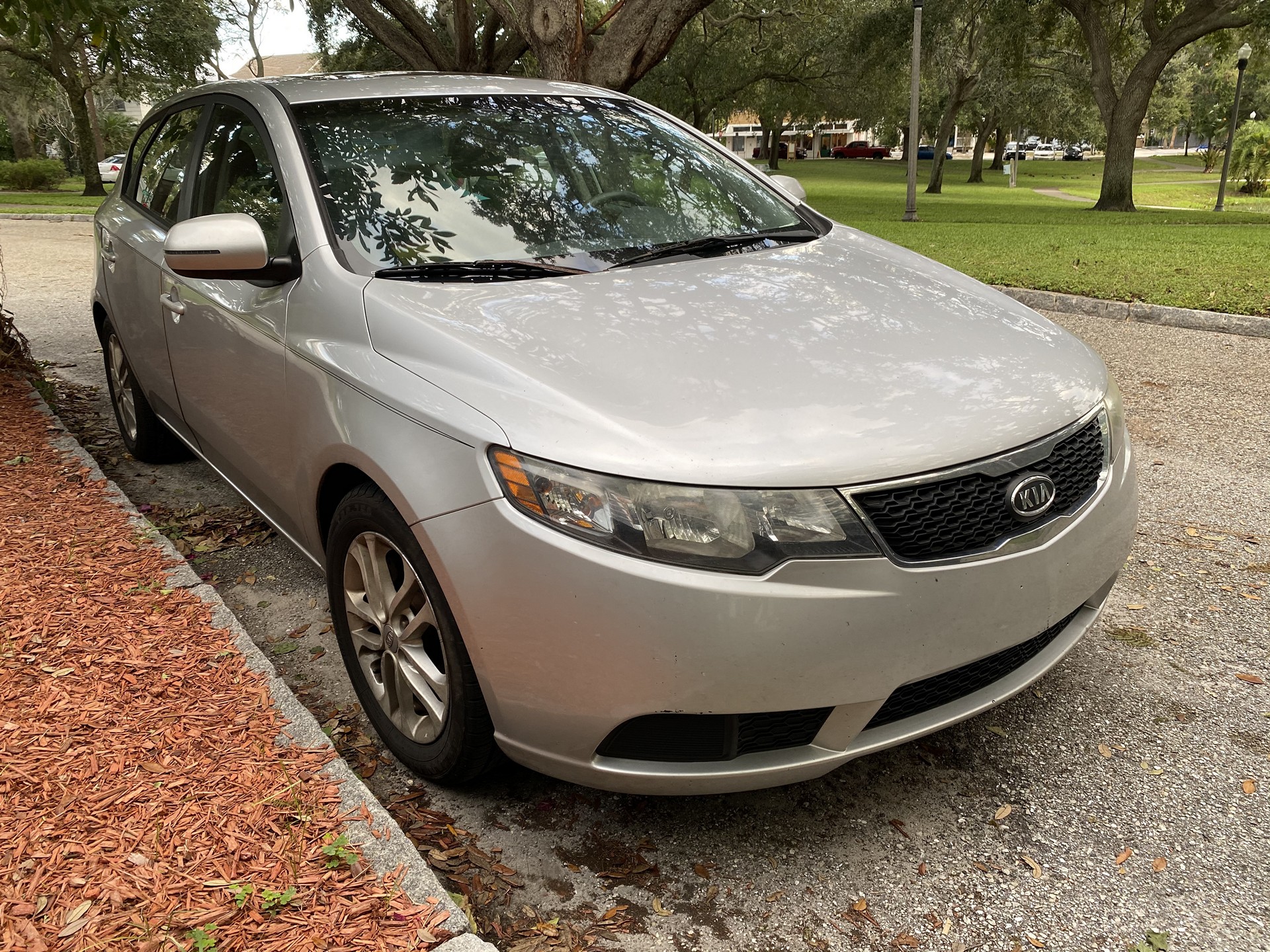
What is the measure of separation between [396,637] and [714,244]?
155 centimetres

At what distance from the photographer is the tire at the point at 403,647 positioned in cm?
229

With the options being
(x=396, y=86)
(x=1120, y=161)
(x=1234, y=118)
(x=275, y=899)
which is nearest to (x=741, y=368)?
(x=275, y=899)

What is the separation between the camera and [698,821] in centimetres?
250

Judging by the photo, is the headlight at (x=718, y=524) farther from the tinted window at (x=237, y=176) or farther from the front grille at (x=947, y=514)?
the tinted window at (x=237, y=176)

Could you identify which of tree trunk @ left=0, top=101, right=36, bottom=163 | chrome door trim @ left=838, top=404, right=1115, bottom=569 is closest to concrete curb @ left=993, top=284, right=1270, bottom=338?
chrome door trim @ left=838, top=404, right=1115, bottom=569

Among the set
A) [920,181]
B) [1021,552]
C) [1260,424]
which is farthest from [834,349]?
[920,181]

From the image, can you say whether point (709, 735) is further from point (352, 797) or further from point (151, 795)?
point (151, 795)

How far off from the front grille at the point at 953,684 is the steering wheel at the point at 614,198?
182 centimetres

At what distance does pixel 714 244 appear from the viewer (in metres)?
3.16

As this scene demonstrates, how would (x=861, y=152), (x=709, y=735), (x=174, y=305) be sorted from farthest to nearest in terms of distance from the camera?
1. (x=861, y=152)
2. (x=174, y=305)
3. (x=709, y=735)

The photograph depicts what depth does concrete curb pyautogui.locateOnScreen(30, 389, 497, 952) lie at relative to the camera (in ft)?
6.52

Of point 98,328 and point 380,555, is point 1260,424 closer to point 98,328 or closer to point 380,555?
point 380,555

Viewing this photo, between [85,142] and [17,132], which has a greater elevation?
[17,132]

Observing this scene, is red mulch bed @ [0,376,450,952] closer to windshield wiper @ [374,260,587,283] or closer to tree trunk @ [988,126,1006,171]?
windshield wiper @ [374,260,587,283]
